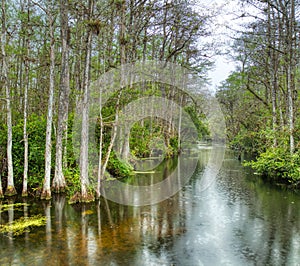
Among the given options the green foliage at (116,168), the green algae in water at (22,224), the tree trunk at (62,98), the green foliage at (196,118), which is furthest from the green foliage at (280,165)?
the green foliage at (196,118)

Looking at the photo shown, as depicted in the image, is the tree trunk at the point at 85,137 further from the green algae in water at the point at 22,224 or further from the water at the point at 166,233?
the green algae in water at the point at 22,224

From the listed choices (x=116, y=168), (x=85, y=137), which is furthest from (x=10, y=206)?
(x=116, y=168)

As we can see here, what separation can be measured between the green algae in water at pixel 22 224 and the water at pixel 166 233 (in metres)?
0.26

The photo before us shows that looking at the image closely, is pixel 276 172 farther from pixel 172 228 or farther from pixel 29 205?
pixel 29 205

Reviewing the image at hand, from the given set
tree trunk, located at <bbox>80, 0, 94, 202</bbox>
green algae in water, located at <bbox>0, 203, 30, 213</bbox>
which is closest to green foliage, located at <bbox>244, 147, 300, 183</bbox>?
tree trunk, located at <bbox>80, 0, 94, 202</bbox>

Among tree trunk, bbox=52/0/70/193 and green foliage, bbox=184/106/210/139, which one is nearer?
tree trunk, bbox=52/0/70/193

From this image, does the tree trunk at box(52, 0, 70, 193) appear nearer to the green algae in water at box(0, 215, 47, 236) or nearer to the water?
the water

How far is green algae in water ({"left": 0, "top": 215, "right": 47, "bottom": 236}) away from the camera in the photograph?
8836 mm

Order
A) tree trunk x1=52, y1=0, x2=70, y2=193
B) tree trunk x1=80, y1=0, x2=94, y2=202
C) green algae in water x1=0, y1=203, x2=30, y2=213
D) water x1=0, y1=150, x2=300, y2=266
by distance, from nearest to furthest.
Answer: water x1=0, y1=150, x2=300, y2=266 < green algae in water x1=0, y1=203, x2=30, y2=213 < tree trunk x1=80, y1=0, x2=94, y2=202 < tree trunk x1=52, y1=0, x2=70, y2=193

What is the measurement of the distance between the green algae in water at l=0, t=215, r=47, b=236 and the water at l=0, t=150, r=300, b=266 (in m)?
0.26

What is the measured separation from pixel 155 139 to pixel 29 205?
53.3 ft

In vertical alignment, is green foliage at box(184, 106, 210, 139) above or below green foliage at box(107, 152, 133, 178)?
above

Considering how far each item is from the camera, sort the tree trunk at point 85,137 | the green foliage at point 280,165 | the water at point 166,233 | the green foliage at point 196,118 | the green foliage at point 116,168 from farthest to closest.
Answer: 1. the green foliage at point 196,118
2. the green foliage at point 116,168
3. the green foliage at point 280,165
4. the tree trunk at point 85,137
5. the water at point 166,233

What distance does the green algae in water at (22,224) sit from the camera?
8836 millimetres
